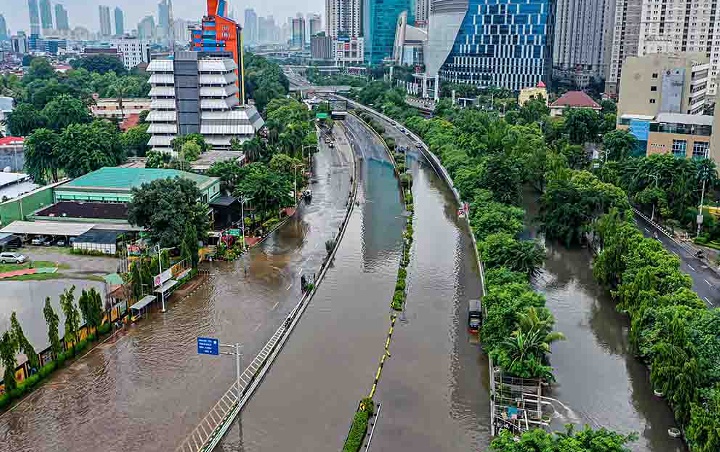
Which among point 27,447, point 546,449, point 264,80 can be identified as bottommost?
point 27,447

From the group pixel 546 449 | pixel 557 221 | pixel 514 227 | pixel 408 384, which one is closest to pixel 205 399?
pixel 408 384

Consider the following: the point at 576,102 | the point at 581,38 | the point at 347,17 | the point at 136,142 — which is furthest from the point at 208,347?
the point at 347,17

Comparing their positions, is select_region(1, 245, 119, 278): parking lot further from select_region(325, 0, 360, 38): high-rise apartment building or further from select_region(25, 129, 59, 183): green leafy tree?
select_region(325, 0, 360, 38): high-rise apartment building

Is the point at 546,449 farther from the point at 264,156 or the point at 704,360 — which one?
the point at 264,156

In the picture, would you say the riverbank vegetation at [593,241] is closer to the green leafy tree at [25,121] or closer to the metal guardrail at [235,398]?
the metal guardrail at [235,398]

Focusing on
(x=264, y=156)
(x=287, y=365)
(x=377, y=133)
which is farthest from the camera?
(x=377, y=133)

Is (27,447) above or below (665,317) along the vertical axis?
below

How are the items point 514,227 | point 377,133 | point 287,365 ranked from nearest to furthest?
point 287,365 < point 514,227 < point 377,133
